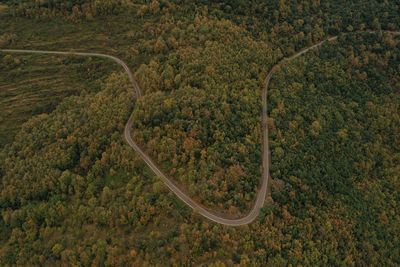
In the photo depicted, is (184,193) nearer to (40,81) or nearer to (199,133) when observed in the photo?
(199,133)

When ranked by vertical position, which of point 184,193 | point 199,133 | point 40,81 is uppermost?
point 199,133

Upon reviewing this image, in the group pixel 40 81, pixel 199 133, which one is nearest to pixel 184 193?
pixel 199 133

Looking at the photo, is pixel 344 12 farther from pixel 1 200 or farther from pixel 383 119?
pixel 1 200

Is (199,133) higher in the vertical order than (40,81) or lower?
higher

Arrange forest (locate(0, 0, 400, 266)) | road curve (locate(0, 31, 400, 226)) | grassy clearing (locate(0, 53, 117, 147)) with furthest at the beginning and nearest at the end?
grassy clearing (locate(0, 53, 117, 147))
road curve (locate(0, 31, 400, 226))
forest (locate(0, 0, 400, 266))

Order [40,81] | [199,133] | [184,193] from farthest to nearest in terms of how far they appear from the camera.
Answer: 1. [40,81]
2. [199,133]
3. [184,193]

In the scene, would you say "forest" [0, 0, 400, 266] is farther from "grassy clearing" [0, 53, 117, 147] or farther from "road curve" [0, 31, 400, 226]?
"road curve" [0, 31, 400, 226]

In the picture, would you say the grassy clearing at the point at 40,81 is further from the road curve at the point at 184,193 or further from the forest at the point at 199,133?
the road curve at the point at 184,193

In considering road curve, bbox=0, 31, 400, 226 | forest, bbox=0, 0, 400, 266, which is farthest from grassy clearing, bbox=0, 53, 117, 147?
road curve, bbox=0, 31, 400, 226

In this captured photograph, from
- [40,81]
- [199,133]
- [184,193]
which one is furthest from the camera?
[40,81]
